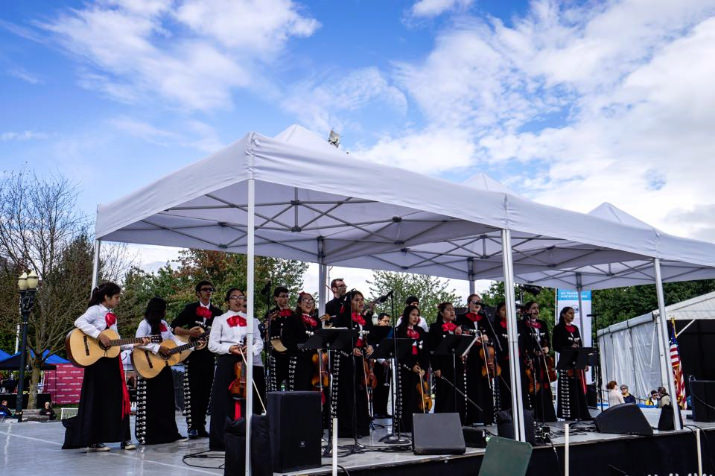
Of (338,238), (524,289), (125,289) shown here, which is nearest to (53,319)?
(125,289)

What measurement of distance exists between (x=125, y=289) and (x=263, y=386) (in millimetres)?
20339

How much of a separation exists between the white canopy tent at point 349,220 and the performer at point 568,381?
1210 mm

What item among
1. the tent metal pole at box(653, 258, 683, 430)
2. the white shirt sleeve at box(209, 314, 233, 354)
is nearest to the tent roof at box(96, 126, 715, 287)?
the tent metal pole at box(653, 258, 683, 430)

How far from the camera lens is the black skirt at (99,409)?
672 cm

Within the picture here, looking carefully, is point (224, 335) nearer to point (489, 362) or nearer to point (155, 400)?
point (155, 400)

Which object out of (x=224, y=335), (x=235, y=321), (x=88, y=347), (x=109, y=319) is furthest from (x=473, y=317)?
(x=88, y=347)

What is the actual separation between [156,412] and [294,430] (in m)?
3.30

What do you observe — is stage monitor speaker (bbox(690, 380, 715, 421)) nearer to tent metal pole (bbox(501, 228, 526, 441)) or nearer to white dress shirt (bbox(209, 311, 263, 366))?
tent metal pole (bbox(501, 228, 526, 441))

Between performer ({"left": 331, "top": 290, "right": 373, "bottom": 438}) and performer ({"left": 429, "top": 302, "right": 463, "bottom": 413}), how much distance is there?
4.49 ft

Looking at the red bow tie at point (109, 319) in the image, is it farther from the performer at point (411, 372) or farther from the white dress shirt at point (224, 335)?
the performer at point (411, 372)

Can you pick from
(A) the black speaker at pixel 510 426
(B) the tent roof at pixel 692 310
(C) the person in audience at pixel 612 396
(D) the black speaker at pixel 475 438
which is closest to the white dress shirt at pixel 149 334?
(D) the black speaker at pixel 475 438

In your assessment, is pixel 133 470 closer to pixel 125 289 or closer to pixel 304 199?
pixel 304 199

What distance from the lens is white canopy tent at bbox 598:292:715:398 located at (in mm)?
20800

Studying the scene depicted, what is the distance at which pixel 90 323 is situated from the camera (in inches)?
264
